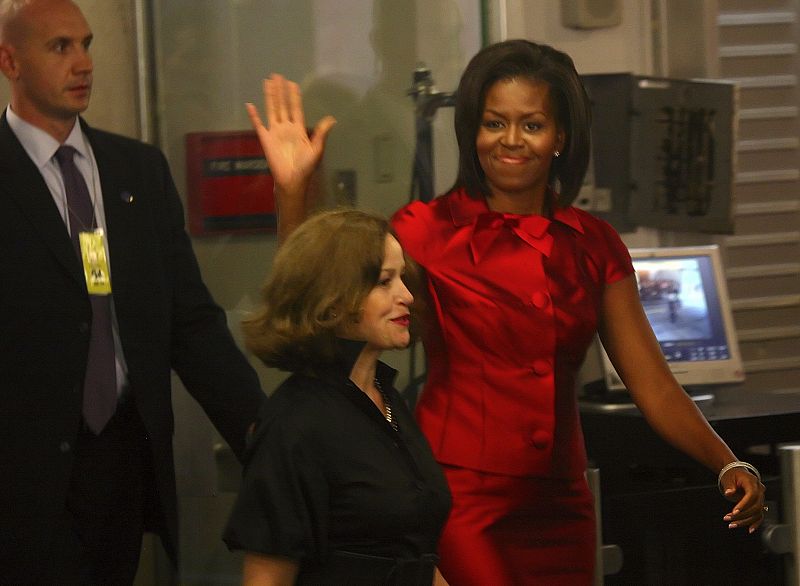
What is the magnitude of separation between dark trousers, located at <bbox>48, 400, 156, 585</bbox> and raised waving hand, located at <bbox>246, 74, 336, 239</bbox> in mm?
564

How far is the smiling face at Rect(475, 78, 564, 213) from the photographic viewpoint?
229 cm

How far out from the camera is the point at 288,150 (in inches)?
93.8

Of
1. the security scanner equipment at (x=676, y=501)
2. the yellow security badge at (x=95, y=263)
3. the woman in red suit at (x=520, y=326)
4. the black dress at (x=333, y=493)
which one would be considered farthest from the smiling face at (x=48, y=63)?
the security scanner equipment at (x=676, y=501)

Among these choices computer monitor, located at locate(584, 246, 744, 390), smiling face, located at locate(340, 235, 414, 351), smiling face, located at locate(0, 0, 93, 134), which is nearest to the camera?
smiling face, located at locate(340, 235, 414, 351)

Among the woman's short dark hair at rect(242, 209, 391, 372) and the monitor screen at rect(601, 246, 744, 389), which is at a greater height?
the woman's short dark hair at rect(242, 209, 391, 372)

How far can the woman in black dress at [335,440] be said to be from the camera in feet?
5.65

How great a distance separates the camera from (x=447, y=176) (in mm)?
3607

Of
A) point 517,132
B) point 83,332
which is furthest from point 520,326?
point 83,332

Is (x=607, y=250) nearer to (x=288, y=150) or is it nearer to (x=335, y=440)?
(x=288, y=150)

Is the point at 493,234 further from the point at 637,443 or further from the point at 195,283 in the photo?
the point at 637,443

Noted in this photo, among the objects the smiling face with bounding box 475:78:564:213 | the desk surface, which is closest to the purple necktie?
the smiling face with bounding box 475:78:564:213

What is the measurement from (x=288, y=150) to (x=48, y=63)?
A: 0.65m

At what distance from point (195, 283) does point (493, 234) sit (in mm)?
772

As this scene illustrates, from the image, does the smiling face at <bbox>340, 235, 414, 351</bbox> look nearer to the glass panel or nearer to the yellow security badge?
the yellow security badge
